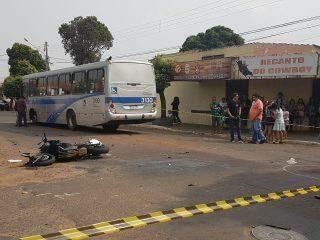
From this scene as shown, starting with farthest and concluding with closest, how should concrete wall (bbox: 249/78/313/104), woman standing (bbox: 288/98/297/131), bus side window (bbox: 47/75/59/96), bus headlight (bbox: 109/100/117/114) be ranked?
bus side window (bbox: 47/75/59/96) → concrete wall (bbox: 249/78/313/104) → woman standing (bbox: 288/98/297/131) → bus headlight (bbox: 109/100/117/114)

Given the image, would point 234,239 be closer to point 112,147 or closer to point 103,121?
point 112,147

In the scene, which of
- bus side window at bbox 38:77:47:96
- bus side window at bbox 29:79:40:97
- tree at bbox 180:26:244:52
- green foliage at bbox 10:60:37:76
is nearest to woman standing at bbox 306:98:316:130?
bus side window at bbox 38:77:47:96

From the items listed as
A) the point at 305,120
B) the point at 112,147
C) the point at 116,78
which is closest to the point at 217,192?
the point at 112,147

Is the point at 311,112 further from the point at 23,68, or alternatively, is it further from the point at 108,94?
the point at 23,68

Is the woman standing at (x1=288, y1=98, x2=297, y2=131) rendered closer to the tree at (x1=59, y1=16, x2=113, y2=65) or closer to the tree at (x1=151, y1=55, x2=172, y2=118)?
the tree at (x1=151, y1=55, x2=172, y2=118)

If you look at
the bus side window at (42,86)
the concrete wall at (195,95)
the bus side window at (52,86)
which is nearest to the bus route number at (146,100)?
the bus side window at (52,86)

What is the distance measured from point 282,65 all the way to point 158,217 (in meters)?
13.9

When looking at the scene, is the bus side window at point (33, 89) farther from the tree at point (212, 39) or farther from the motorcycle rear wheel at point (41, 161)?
the tree at point (212, 39)

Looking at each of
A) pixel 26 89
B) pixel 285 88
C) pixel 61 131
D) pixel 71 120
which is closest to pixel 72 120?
pixel 71 120

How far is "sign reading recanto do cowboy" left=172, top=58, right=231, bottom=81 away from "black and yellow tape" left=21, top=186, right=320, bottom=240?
46.0 feet

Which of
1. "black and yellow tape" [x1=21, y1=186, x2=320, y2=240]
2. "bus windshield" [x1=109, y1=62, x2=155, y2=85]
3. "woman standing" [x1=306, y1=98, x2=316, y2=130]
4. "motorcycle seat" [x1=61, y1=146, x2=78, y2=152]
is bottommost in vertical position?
"black and yellow tape" [x1=21, y1=186, x2=320, y2=240]

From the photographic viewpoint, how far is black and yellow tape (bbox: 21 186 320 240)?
5645mm

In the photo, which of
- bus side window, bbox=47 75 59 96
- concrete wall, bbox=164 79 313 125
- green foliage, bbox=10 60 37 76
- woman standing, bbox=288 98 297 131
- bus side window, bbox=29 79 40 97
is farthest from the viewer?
green foliage, bbox=10 60 37 76

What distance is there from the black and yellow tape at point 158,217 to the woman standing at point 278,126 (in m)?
8.41
